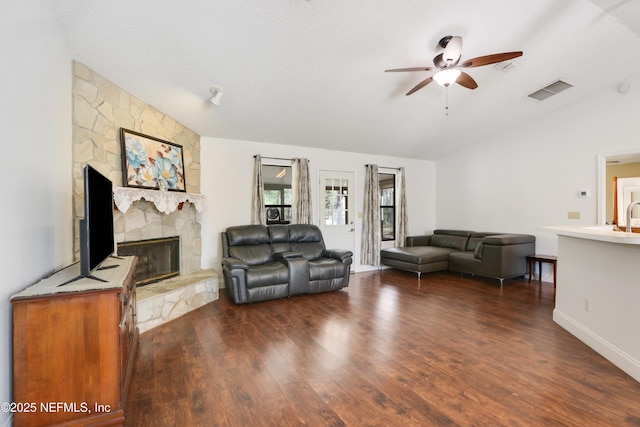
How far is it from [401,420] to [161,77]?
382cm

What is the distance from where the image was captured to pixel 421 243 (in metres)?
6.51

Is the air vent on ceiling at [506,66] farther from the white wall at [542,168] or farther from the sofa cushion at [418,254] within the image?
the sofa cushion at [418,254]

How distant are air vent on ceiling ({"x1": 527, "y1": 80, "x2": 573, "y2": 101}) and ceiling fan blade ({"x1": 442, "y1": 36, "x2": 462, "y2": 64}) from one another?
2.50 m

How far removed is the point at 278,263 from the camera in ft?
14.4

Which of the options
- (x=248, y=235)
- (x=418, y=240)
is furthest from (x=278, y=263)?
(x=418, y=240)

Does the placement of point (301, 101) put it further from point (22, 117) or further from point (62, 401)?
point (62, 401)

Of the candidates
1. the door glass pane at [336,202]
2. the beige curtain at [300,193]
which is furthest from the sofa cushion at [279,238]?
the door glass pane at [336,202]

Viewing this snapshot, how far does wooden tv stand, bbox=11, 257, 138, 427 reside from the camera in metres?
1.50

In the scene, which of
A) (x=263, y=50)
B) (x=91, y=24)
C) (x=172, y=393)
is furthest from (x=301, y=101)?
(x=172, y=393)

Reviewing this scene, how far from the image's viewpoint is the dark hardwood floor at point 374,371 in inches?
69.4

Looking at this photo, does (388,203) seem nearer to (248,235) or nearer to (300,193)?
(300,193)

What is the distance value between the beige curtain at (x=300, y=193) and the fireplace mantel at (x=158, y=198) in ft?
5.51

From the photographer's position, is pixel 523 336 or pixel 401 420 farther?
pixel 523 336

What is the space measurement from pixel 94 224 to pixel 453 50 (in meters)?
3.26
